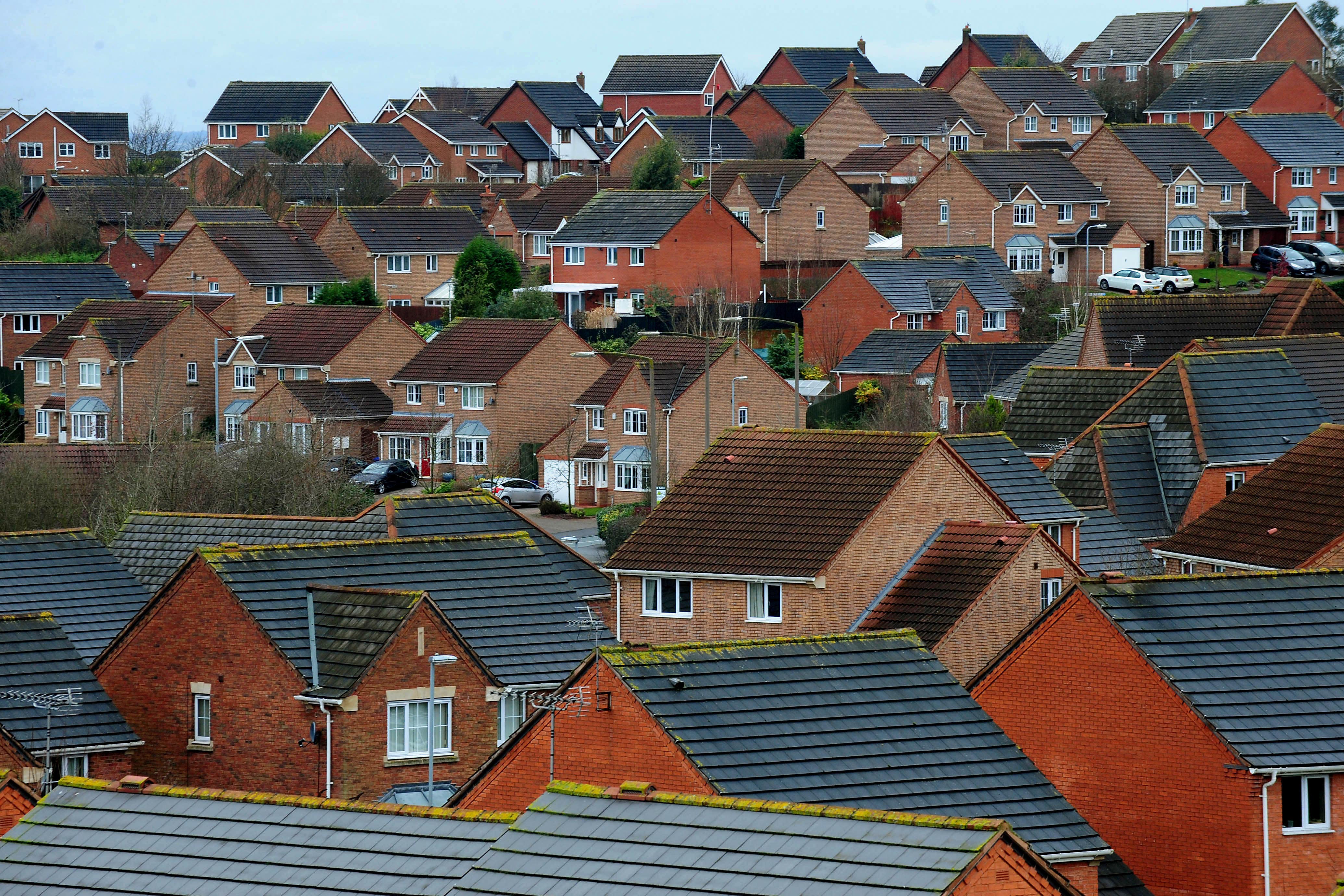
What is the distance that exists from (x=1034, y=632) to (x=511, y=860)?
35.7ft

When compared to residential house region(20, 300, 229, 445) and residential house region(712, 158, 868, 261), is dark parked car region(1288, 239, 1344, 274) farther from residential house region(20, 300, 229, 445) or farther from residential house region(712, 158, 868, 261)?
residential house region(20, 300, 229, 445)

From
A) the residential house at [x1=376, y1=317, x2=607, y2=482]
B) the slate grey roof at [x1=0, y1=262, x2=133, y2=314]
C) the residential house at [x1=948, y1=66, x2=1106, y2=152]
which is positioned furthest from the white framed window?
the residential house at [x1=948, y1=66, x2=1106, y2=152]

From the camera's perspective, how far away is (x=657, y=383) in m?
73.4

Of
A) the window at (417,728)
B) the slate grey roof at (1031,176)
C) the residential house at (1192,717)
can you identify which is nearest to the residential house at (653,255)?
the slate grey roof at (1031,176)

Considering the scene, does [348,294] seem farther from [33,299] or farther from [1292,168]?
[1292,168]

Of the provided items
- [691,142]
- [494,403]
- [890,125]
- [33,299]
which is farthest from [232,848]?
[691,142]

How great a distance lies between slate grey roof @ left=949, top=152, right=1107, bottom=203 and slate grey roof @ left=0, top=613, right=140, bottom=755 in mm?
73384

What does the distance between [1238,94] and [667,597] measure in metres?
91.0

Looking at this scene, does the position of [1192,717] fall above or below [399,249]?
below

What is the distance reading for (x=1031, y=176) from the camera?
100000mm

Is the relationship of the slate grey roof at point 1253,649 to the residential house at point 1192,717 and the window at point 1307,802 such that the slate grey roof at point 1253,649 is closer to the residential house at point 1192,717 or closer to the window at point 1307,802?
the residential house at point 1192,717

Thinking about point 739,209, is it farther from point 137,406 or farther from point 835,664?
point 835,664

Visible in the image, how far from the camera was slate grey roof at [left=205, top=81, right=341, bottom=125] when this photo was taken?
155125mm

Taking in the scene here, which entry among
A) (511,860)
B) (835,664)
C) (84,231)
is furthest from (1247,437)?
(84,231)
